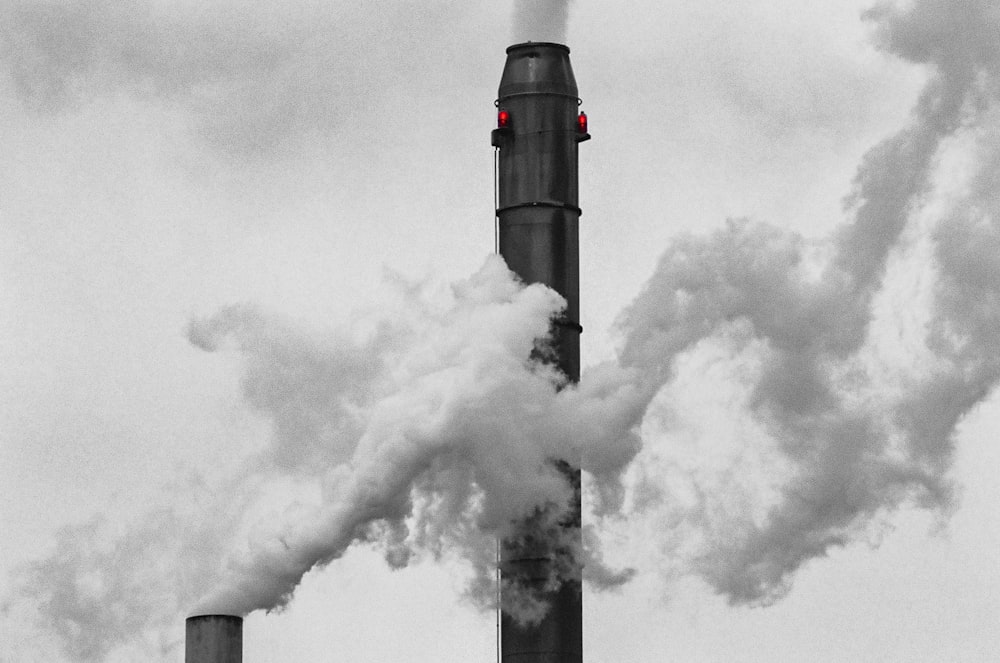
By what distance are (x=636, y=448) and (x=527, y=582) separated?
469 centimetres

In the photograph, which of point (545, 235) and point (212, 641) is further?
point (545, 235)

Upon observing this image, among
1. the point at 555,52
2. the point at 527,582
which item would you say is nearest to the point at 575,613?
the point at 527,582

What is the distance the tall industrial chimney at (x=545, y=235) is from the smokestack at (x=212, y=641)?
881cm

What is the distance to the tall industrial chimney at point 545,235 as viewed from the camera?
294 ft

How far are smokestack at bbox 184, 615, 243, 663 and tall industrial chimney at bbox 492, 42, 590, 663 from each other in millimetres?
8814

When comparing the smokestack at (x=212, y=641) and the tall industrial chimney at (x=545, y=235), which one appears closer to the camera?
the smokestack at (x=212, y=641)

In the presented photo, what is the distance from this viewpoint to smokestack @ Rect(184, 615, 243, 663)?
83.9 m

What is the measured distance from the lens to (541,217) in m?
90.3

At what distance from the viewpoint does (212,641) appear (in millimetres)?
83875

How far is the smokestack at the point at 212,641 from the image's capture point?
83.9 metres

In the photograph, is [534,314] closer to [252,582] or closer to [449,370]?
[449,370]

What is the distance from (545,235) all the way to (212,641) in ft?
47.6

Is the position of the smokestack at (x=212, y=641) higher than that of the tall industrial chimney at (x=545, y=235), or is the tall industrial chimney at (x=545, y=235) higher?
the tall industrial chimney at (x=545, y=235)

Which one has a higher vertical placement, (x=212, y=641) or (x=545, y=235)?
(x=545, y=235)
